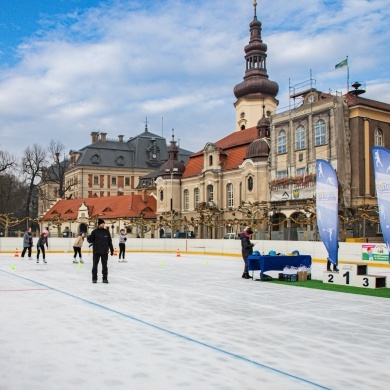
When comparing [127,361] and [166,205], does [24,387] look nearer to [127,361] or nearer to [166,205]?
[127,361]

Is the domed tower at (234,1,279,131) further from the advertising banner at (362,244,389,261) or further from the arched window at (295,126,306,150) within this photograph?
the advertising banner at (362,244,389,261)

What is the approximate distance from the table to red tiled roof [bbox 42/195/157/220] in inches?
2163

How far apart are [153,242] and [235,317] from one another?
3492 centimetres

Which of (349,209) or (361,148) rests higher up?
(361,148)

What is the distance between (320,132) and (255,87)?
27.4m

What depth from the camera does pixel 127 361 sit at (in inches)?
252

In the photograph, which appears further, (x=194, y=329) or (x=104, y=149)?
(x=104, y=149)

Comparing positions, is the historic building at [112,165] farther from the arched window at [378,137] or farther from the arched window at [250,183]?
the arched window at [378,137]

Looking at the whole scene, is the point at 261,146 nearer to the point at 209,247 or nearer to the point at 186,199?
the point at 186,199

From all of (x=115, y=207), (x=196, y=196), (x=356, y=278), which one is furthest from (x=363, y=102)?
(x=115, y=207)

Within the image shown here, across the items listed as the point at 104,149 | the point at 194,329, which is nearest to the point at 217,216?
the point at 104,149

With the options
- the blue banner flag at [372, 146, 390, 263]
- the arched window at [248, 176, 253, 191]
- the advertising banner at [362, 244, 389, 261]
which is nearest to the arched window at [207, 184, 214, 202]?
the arched window at [248, 176, 253, 191]

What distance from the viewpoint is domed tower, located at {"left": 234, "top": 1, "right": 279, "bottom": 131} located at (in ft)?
244

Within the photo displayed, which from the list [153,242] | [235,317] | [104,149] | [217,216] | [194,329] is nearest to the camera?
[194,329]
